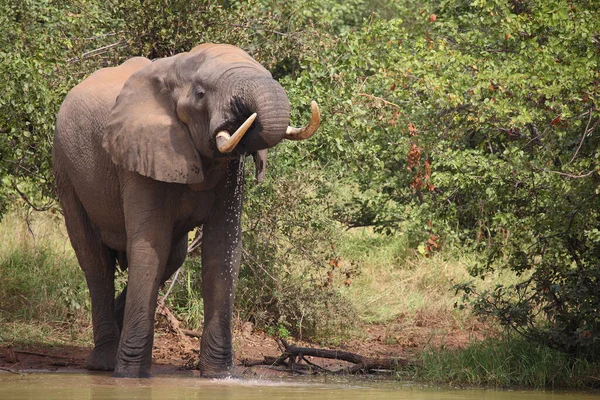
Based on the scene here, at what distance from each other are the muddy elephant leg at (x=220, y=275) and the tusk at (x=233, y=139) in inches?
33.3

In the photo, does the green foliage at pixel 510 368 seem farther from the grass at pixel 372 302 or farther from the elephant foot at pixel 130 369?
the elephant foot at pixel 130 369

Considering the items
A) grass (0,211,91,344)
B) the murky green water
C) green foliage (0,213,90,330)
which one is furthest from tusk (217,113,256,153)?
green foliage (0,213,90,330)

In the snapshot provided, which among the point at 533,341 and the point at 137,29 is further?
the point at 137,29

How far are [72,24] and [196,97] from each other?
370cm

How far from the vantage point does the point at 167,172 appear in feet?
27.2

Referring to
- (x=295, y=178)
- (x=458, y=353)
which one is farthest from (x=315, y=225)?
(x=458, y=353)

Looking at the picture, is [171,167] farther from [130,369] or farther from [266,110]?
Answer: [130,369]

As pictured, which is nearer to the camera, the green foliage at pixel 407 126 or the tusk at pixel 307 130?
the tusk at pixel 307 130

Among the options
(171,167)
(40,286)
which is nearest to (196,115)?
(171,167)

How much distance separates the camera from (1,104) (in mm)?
9336

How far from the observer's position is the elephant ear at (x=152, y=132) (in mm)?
8297

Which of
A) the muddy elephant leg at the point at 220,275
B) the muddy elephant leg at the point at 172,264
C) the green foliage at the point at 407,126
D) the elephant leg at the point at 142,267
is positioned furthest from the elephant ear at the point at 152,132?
the green foliage at the point at 407,126

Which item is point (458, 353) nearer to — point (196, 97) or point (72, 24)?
point (196, 97)

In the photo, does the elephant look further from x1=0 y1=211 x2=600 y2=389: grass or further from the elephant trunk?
x1=0 y1=211 x2=600 y2=389: grass
